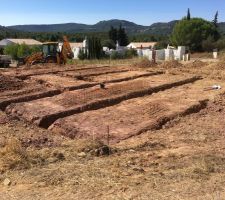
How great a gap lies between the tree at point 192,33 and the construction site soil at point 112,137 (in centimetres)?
3576

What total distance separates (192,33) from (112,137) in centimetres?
4810

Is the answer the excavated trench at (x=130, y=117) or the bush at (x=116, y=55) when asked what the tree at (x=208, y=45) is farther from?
the excavated trench at (x=130, y=117)

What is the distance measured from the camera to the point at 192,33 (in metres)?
56.1

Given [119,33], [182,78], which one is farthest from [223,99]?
[119,33]

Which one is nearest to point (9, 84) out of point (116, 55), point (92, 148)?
point (92, 148)

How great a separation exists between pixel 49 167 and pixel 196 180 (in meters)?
2.31

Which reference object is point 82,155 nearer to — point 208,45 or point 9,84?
point 9,84

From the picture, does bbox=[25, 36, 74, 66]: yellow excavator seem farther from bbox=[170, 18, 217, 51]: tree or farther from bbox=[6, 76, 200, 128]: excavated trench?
bbox=[170, 18, 217, 51]: tree

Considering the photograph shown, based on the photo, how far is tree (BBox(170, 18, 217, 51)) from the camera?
5581 centimetres

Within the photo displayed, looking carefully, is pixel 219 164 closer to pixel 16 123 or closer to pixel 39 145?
pixel 39 145

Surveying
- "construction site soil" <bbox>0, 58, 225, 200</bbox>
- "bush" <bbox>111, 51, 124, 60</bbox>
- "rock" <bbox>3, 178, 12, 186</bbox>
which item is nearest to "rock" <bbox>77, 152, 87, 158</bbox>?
"construction site soil" <bbox>0, 58, 225, 200</bbox>

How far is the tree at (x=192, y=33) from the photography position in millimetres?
55812

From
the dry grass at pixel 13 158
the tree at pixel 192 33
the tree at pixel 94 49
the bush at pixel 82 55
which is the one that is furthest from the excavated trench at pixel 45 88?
the tree at pixel 192 33

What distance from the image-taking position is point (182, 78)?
65.3 ft
